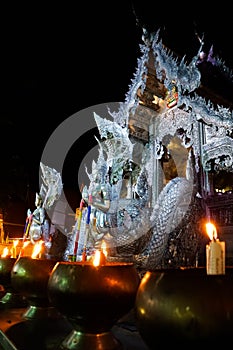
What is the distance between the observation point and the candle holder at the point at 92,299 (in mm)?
723

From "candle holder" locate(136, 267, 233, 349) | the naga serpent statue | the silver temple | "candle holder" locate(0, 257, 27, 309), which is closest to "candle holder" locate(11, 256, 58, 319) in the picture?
"candle holder" locate(0, 257, 27, 309)

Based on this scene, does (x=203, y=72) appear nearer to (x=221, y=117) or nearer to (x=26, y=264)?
(x=221, y=117)

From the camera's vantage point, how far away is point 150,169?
17.0 ft

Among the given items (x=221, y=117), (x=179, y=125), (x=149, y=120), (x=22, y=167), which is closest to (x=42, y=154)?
(x=22, y=167)

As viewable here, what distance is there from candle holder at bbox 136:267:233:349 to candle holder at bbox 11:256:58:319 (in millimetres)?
600

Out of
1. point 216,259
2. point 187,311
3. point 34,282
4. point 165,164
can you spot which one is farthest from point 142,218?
point 187,311

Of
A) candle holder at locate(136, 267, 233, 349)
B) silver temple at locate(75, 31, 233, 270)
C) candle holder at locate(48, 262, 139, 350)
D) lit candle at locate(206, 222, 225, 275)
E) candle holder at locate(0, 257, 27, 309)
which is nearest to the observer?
candle holder at locate(136, 267, 233, 349)

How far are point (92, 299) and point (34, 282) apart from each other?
→ 0.42m

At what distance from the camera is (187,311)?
0.49m

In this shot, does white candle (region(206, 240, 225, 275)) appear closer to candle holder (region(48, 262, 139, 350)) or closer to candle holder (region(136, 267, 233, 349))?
candle holder (region(136, 267, 233, 349))

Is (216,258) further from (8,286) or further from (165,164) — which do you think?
(165,164)

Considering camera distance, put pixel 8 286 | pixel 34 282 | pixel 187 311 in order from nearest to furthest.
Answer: pixel 187 311
pixel 34 282
pixel 8 286

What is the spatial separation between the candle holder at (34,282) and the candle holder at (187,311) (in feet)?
1.97

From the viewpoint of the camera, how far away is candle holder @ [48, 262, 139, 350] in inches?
28.5
